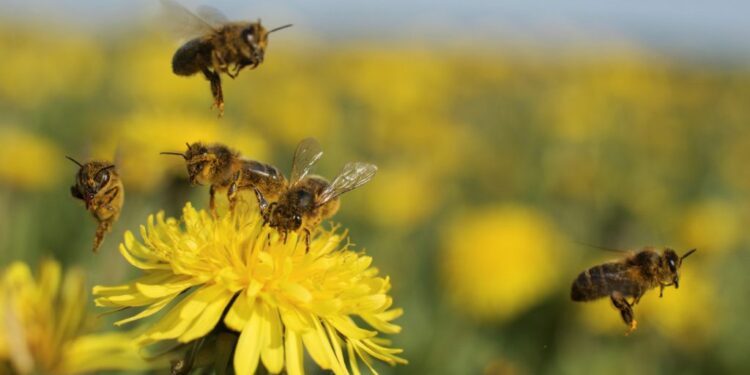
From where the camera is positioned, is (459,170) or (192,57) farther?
(459,170)

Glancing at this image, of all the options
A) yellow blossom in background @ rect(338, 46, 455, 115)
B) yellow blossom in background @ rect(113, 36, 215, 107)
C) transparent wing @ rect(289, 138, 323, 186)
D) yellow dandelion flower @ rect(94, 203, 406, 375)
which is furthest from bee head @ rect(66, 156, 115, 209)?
yellow blossom in background @ rect(338, 46, 455, 115)

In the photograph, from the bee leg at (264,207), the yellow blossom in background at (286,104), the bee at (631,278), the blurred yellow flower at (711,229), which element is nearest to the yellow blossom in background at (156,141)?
the bee leg at (264,207)

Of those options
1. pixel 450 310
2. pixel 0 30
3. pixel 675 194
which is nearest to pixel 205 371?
pixel 450 310

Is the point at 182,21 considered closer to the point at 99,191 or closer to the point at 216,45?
the point at 216,45

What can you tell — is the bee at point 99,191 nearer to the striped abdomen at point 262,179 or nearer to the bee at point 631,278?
the striped abdomen at point 262,179

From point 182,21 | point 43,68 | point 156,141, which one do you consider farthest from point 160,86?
point 182,21

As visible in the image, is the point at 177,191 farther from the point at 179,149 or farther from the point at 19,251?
the point at 19,251
